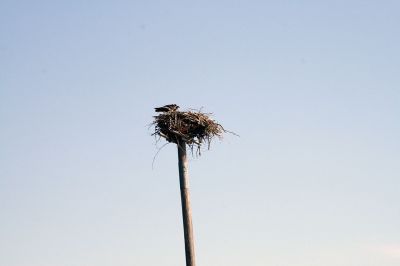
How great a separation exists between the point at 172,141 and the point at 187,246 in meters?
2.75

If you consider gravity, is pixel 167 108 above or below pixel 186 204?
above

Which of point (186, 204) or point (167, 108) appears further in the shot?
point (167, 108)

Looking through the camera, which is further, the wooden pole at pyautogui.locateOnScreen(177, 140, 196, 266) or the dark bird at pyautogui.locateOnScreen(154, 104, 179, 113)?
the dark bird at pyautogui.locateOnScreen(154, 104, 179, 113)

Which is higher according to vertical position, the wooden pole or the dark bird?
the dark bird

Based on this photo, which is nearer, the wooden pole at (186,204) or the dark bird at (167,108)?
the wooden pole at (186,204)

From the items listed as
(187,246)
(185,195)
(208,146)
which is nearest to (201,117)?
(208,146)

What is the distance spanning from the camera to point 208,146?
17.6m

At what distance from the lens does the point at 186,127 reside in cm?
1731

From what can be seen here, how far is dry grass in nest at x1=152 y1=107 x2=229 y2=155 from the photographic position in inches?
674

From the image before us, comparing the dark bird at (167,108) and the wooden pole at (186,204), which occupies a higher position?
the dark bird at (167,108)

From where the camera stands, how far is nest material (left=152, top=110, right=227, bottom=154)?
56.1 feet

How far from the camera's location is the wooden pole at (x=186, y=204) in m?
15.9

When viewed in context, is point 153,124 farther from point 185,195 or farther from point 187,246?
point 187,246

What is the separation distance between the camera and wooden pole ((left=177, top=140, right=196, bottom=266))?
52.1ft
